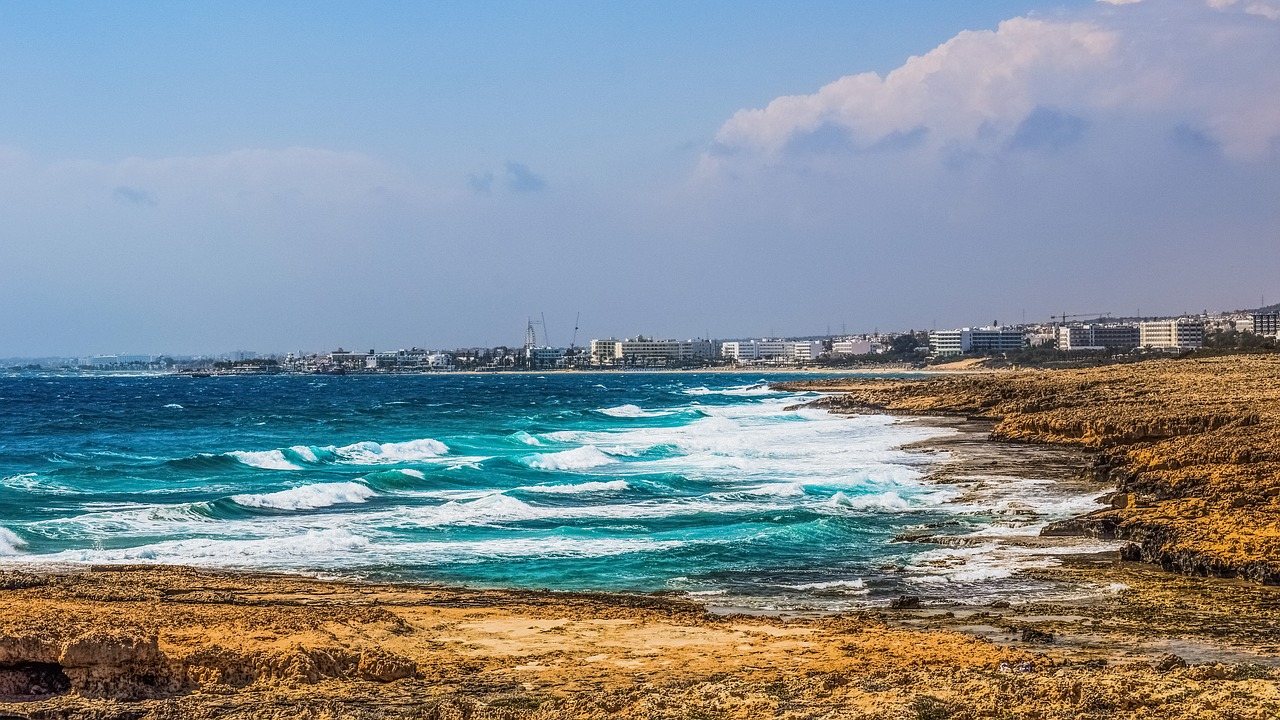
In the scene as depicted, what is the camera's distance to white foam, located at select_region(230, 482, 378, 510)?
86.1ft

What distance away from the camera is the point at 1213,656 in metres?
10.6

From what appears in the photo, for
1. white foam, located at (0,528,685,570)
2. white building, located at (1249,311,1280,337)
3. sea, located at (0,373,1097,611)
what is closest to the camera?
sea, located at (0,373,1097,611)

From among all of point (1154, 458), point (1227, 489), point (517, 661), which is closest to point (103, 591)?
point (517, 661)

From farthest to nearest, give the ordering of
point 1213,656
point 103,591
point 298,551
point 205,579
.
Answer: point 298,551 → point 205,579 → point 103,591 → point 1213,656

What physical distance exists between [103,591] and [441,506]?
11593mm

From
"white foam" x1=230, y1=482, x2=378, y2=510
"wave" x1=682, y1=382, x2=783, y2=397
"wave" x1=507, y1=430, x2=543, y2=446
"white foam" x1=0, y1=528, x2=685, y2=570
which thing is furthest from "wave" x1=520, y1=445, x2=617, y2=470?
"wave" x1=682, y1=382, x2=783, y2=397

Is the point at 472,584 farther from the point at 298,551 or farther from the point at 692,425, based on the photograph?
the point at 692,425

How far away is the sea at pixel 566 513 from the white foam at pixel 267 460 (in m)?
0.10

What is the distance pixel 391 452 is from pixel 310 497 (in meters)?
15.6

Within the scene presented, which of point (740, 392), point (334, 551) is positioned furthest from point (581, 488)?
point (740, 392)

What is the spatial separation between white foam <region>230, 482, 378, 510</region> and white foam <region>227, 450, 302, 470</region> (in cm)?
874

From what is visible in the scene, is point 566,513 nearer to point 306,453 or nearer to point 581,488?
point 581,488

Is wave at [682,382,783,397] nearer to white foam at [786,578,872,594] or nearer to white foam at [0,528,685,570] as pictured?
white foam at [0,528,685,570]

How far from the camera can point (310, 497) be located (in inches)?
1065
